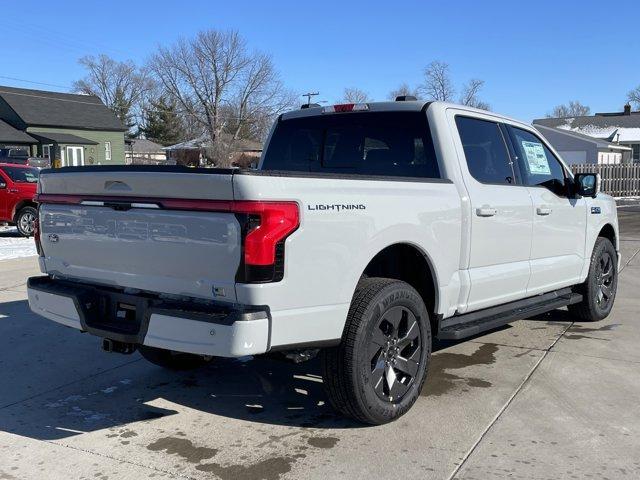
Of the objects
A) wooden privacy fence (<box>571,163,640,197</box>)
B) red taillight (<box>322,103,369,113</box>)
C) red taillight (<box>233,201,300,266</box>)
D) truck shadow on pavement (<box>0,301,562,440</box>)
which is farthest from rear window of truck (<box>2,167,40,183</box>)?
wooden privacy fence (<box>571,163,640,197</box>)

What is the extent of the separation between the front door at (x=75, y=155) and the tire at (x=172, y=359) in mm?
43732

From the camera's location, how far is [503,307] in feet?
17.1

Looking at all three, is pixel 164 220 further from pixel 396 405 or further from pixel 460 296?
pixel 460 296

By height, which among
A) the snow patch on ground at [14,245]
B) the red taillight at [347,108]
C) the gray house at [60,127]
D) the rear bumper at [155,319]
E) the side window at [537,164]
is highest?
the gray house at [60,127]

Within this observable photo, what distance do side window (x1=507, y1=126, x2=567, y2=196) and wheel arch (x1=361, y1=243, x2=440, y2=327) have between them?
61.6 inches

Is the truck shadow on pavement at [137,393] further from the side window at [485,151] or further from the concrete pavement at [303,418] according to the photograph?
the side window at [485,151]

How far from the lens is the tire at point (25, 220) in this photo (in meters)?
15.1

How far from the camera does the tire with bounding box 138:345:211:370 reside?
511 centimetres

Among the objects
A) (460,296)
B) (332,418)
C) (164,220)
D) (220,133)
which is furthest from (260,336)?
(220,133)

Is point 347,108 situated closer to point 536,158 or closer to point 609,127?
point 536,158

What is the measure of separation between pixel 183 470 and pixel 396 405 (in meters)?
1.36

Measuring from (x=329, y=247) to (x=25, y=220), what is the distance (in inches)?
526

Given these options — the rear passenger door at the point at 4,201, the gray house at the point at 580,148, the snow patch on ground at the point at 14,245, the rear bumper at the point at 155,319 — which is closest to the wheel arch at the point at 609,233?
the rear bumper at the point at 155,319

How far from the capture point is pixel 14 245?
532 inches
